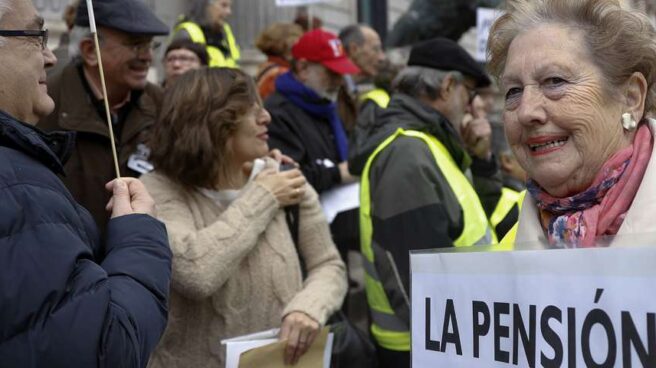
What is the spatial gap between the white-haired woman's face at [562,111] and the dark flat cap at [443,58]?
88.0 inches

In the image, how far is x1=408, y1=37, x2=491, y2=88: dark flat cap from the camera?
15.7 feet

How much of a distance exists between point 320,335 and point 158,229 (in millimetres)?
1173

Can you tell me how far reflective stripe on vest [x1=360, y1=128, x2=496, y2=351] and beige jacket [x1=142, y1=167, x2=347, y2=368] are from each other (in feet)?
1.56

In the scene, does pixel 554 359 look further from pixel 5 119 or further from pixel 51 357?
pixel 5 119

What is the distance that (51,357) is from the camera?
2.24 metres

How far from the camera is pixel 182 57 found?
21.5 ft

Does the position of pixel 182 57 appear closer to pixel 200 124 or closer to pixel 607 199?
pixel 200 124

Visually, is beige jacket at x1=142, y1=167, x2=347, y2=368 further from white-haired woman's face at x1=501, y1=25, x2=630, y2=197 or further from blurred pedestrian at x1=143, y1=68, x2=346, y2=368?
white-haired woman's face at x1=501, y1=25, x2=630, y2=197

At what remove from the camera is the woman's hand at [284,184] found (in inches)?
152

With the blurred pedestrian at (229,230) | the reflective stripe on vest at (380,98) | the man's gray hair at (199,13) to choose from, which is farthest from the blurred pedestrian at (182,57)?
the blurred pedestrian at (229,230)

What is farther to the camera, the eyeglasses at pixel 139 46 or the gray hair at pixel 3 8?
the eyeglasses at pixel 139 46

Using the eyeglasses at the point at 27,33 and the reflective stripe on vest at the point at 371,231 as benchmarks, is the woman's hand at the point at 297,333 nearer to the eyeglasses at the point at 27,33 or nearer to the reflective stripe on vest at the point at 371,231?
the reflective stripe on vest at the point at 371,231

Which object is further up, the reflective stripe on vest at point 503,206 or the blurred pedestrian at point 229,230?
the blurred pedestrian at point 229,230

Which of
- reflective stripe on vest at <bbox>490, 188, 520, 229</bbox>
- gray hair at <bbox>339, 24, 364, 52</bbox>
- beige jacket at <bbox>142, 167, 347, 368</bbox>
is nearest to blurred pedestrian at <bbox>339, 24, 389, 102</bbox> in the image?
gray hair at <bbox>339, 24, 364, 52</bbox>
